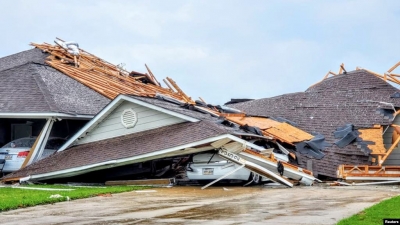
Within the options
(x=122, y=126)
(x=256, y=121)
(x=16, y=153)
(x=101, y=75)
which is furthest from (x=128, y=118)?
(x=101, y=75)

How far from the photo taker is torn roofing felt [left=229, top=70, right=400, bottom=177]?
84.4ft

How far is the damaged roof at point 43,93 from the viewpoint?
26203mm

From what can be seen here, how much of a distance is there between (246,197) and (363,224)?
6837 mm

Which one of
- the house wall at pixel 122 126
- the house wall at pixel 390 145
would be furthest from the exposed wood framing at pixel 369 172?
the house wall at pixel 122 126

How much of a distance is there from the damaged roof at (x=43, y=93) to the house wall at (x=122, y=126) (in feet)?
7.66

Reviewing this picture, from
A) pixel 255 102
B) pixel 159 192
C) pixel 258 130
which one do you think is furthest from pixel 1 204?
pixel 255 102

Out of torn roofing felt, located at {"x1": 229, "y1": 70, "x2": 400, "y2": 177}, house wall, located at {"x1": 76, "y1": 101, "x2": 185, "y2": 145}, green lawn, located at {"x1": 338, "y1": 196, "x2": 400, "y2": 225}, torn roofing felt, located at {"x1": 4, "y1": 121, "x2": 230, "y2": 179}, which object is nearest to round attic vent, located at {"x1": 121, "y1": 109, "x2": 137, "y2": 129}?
house wall, located at {"x1": 76, "y1": 101, "x2": 185, "y2": 145}

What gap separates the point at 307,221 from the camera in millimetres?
10609

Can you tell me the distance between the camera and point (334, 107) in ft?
99.7

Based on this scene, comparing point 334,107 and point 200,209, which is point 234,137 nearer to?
point 200,209

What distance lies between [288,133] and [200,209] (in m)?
13.9

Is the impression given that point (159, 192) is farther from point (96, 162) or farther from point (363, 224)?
point (363, 224)

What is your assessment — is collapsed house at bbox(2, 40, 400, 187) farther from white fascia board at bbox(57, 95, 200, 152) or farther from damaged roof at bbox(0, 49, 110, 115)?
damaged roof at bbox(0, 49, 110, 115)

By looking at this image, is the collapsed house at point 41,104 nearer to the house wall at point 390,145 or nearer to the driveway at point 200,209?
the driveway at point 200,209
